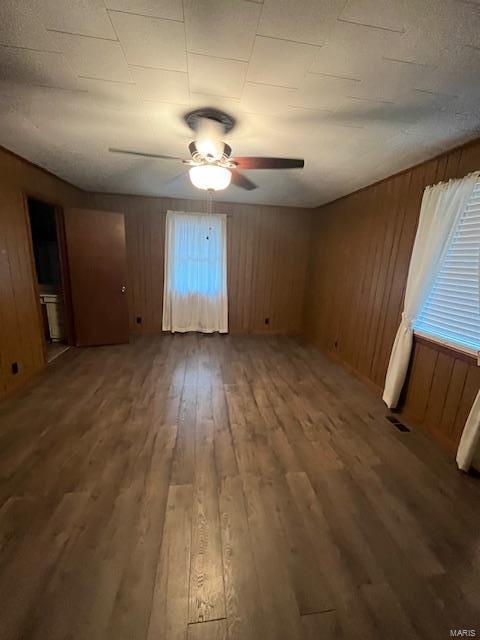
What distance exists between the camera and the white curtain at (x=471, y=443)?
5.99 ft

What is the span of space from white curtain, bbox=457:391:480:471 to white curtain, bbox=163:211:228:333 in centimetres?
356

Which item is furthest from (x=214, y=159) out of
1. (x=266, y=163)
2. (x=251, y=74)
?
(x=251, y=74)

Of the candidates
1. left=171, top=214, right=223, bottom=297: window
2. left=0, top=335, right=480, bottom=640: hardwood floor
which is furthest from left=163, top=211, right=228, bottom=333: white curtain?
left=0, top=335, right=480, bottom=640: hardwood floor

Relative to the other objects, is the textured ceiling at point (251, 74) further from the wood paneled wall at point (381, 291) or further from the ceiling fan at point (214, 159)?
the wood paneled wall at point (381, 291)

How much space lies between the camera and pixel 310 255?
16.0 feet

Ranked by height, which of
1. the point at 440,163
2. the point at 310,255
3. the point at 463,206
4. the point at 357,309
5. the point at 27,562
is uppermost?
the point at 440,163

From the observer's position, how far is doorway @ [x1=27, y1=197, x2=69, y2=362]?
3.78 metres

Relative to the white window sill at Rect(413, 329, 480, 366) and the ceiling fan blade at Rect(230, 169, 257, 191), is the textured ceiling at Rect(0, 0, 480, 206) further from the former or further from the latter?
the white window sill at Rect(413, 329, 480, 366)

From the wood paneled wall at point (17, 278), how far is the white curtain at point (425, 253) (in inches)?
148

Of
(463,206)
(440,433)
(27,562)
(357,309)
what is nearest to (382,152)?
(463,206)

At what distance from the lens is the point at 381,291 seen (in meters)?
3.00

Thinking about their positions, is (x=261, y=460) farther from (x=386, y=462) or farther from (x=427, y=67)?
(x=427, y=67)

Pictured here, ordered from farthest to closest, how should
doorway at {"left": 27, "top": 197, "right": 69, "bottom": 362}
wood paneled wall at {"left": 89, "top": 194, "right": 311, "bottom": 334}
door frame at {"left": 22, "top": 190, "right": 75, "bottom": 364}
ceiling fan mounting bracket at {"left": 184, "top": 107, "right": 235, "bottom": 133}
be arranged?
wood paneled wall at {"left": 89, "top": 194, "right": 311, "bottom": 334}
doorway at {"left": 27, "top": 197, "right": 69, "bottom": 362}
door frame at {"left": 22, "top": 190, "right": 75, "bottom": 364}
ceiling fan mounting bracket at {"left": 184, "top": 107, "right": 235, "bottom": 133}

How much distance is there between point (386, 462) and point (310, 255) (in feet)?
12.0
